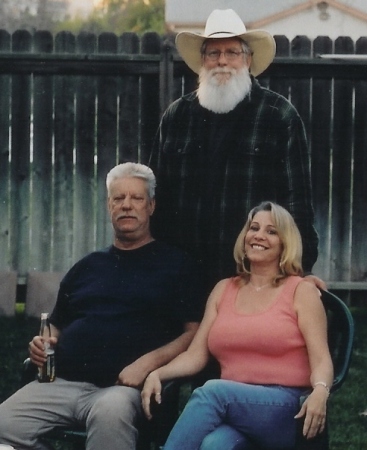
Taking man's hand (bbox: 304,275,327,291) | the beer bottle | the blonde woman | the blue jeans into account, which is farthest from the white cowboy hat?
the blue jeans

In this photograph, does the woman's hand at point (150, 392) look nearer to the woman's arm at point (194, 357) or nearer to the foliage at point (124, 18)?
the woman's arm at point (194, 357)

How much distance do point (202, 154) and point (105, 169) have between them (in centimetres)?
385

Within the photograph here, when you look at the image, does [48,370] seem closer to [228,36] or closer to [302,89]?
[228,36]

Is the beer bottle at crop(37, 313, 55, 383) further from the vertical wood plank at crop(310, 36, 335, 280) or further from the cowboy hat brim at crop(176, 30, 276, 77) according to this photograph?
the vertical wood plank at crop(310, 36, 335, 280)

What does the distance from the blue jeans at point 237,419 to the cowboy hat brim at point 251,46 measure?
1432 millimetres

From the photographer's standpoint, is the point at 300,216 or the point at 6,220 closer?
the point at 300,216

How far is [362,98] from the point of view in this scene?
7.98m

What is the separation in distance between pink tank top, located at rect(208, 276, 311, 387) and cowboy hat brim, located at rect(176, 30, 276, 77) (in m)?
1.07

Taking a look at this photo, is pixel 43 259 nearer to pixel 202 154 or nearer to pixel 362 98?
pixel 362 98

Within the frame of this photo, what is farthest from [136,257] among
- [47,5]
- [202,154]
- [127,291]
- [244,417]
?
[47,5]

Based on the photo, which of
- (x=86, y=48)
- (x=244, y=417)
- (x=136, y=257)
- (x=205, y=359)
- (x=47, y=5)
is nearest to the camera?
(x=244, y=417)

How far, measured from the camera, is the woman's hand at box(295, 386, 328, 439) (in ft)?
10.7

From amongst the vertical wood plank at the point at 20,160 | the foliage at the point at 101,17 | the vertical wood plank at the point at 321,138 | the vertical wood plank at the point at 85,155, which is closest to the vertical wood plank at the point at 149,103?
the vertical wood plank at the point at 85,155

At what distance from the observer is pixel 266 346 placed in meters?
3.56
